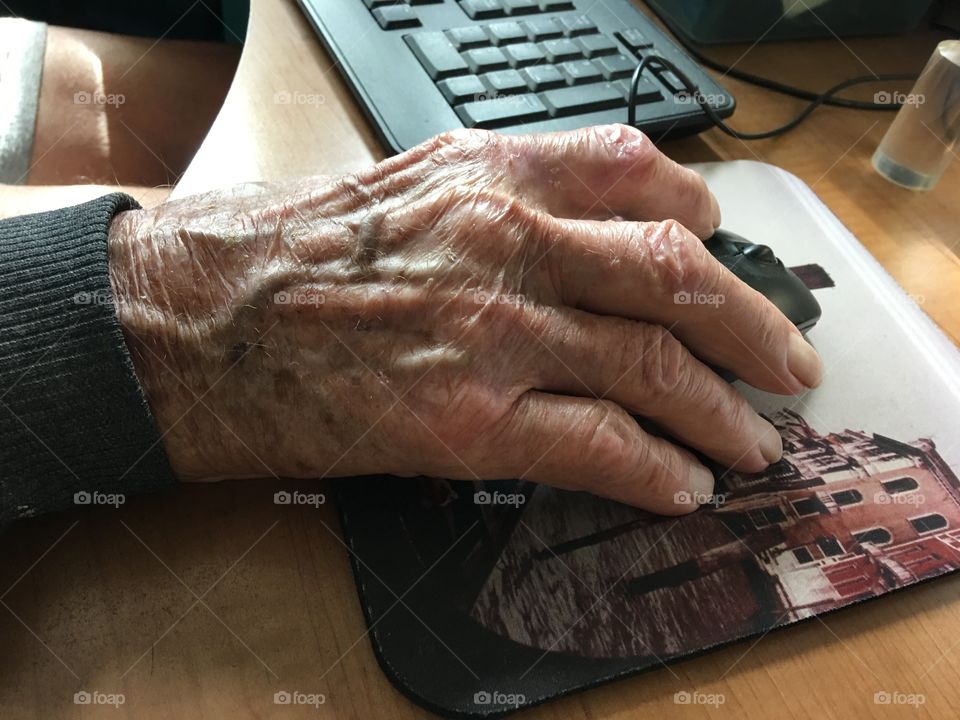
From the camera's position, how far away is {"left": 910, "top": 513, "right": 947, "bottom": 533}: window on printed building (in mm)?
584

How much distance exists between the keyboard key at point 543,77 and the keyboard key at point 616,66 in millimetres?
57

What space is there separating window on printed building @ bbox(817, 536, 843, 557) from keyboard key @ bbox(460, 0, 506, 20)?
26.9 inches

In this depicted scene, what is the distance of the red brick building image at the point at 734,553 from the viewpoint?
508 mm

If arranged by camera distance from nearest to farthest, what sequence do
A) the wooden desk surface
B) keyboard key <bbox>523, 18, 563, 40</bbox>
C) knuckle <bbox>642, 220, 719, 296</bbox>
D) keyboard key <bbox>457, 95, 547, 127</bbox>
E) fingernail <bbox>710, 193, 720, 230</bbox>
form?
the wooden desk surface < knuckle <bbox>642, 220, 719, 296</bbox> < fingernail <bbox>710, 193, 720, 230</bbox> < keyboard key <bbox>457, 95, 547, 127</bbox> < keyboard key <bbox>523, 18, 563, 40</bbox>

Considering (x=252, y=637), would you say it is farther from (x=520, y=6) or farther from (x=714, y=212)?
(x=520, y=6)

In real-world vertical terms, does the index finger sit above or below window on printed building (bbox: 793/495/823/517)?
above

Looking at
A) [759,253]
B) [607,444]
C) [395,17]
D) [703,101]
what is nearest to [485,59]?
[395,17]

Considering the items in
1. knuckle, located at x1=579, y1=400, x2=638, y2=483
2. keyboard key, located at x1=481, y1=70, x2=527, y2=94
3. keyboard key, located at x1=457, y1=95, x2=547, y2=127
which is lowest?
knuckle, located at x1=579, y1=400, x2=638, y2=483

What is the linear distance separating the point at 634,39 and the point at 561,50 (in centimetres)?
11

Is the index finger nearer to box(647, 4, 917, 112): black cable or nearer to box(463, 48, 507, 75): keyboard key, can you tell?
box(463, 48, 507, 75): keyboard key

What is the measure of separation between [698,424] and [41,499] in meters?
0.46

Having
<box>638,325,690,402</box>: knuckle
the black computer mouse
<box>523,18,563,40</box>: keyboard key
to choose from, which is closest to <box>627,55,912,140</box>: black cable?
<box>523,18,563,40</box>: keyboard key

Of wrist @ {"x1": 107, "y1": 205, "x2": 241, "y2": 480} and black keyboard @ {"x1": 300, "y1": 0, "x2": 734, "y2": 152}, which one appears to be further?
black keyboard @ {"x1": 300, "y1": 0, "x2": 734, "y2": 152}

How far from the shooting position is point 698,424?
0.58 m
